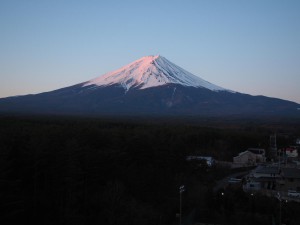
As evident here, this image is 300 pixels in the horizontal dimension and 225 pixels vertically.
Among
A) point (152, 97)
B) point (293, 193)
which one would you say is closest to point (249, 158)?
point (293, 193)

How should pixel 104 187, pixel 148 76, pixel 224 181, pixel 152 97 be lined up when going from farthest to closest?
pixel 148 76
pixel 152 97
pixel 224 181
pixel 104 187

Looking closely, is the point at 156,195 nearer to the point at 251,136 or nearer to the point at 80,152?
the point at 80,152

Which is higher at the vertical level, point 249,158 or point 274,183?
point 274,183

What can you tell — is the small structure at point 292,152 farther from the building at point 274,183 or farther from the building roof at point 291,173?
the building at point 274,183

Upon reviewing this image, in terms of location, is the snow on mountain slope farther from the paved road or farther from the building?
the building

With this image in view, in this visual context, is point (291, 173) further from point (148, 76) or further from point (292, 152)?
point (148, 76)

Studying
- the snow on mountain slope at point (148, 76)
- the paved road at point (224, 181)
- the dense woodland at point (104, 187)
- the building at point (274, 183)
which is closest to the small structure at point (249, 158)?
the paved road at point (224, 181)

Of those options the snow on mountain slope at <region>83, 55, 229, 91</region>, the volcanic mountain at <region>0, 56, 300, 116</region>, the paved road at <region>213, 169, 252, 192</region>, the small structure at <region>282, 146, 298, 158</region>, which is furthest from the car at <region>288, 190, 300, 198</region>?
the snow on mountain slope at <region>83, 55, 229, 91</region>
